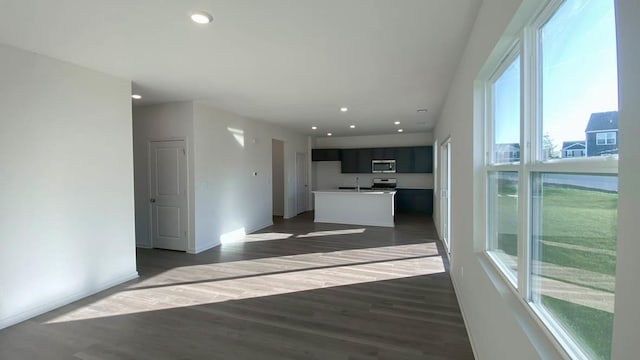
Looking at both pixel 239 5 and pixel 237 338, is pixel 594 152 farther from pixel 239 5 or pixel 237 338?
pixel 237 338

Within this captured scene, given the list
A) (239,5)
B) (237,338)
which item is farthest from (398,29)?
(237,338)

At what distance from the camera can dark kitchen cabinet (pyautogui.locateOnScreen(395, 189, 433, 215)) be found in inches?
356

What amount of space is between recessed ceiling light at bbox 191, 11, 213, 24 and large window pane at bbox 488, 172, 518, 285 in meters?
2.30

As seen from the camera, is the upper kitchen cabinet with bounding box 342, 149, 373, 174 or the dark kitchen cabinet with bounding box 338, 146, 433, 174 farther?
the upper kitchen cabinet with bounding box 342, 149, 373, 174

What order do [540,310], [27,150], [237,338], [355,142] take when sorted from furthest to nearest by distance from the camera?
[355,142], [27,150], [237,338], [540,310]

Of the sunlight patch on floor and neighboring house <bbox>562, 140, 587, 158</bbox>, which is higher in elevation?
neighboring house <bbox>562, 140, 587, 158</bbox>

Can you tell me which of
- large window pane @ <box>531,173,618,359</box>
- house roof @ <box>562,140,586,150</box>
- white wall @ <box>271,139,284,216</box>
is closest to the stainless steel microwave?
white wall @ <box>271,139,284,216</box>

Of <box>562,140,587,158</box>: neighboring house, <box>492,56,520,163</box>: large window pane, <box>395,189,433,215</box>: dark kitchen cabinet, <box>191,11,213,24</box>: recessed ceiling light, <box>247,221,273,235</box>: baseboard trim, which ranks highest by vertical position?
<box>191,11,213,24</box>: recessed ceiling light

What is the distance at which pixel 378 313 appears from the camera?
2.91 metres

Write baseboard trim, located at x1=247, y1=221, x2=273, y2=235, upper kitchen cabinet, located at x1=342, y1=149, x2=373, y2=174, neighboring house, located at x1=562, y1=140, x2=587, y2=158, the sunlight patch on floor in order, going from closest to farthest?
neighboring house, located at x1=562, y1=140, x2=587, y2=158, the sunlight patch on floor, baseboard trim, located at x1=247, y1=221, x2=273, y2=235, upper kitchen cabinet, located at x1=342, y1=149, x2=373, y2=174

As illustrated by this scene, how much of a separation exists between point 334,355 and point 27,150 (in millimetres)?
3413

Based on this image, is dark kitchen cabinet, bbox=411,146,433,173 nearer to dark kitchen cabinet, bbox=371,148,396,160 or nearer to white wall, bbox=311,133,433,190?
white wall, bbox=311,133,433,190

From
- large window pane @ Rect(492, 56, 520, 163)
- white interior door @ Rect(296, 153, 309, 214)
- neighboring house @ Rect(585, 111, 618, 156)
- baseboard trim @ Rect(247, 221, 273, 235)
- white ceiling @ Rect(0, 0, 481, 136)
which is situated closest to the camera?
neighboring house @ Rect(585, 111, 618, 156)

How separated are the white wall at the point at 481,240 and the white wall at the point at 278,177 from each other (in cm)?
611
